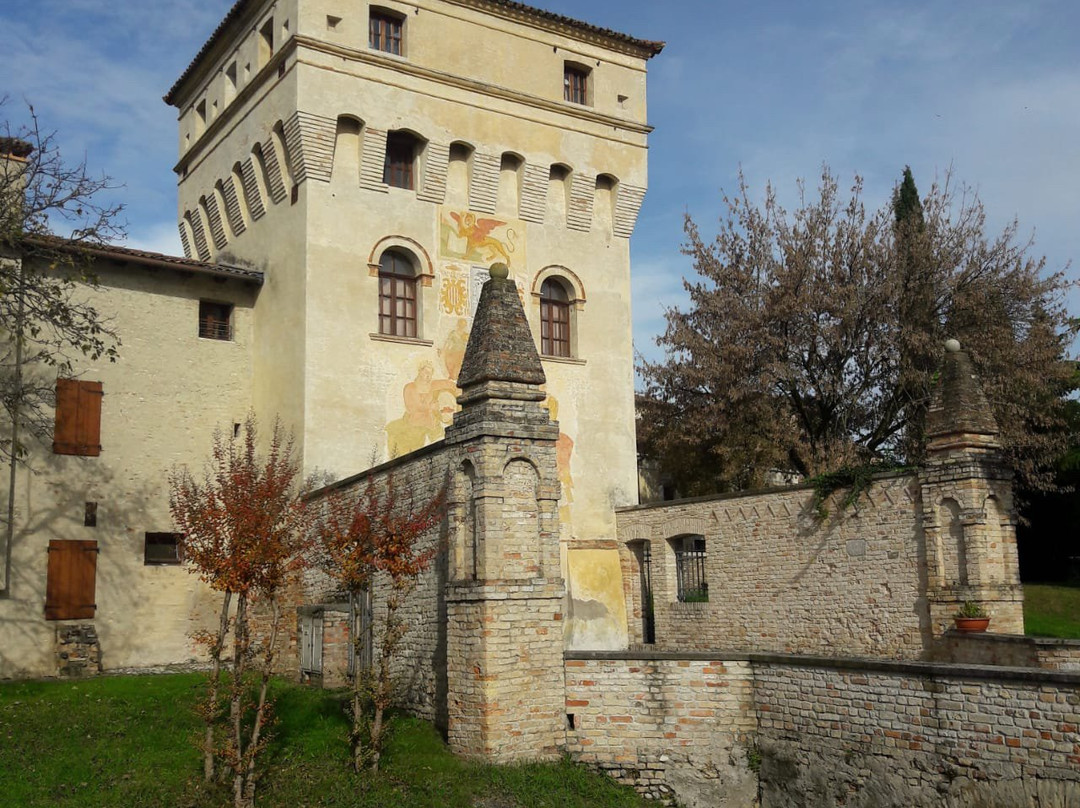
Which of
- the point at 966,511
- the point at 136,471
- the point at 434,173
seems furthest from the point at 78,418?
the point at 966,511

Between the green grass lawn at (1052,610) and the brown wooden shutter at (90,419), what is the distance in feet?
63.8

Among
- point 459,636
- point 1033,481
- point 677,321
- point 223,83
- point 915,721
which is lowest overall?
point 915,721

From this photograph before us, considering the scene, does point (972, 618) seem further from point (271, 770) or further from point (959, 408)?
point (271, 770)

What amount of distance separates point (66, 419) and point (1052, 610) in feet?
76.6

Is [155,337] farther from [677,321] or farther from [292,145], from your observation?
[677,321]

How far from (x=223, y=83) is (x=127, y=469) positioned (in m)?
9.16

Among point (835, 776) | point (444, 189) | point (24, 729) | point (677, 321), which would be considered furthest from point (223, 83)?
point (835, 776)

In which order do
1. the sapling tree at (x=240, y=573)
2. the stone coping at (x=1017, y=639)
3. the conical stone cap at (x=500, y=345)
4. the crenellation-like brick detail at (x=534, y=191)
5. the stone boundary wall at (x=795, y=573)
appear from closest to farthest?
1. the sapling tree at (x=240, y=573)
2. the stone coping at (x=1017, y=639)
3. the conical stone cap at (x=500, y=345)
4. the stone boundary wall at (x=795, y=573)
5. the crenellation-like brick detail at (x=534, y=191)

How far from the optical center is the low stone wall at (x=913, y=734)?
9.68 metres

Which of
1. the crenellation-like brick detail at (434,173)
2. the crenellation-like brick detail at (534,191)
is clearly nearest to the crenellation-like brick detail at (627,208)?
the crenellation-like brick detail at (534,191)

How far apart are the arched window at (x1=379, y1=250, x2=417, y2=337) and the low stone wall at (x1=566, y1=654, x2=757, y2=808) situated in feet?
32.4

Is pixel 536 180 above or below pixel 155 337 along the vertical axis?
above

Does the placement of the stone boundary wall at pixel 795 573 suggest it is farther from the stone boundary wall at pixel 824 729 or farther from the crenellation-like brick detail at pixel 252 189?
the crenellation-like brick detail at pixel 252 189

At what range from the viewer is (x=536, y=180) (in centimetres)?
2266
